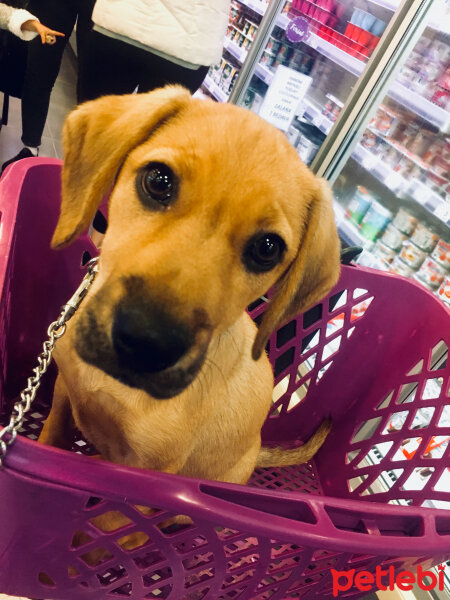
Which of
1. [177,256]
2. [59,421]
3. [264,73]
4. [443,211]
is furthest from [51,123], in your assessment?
[177,256]

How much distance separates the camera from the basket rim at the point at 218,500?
623 millimetres

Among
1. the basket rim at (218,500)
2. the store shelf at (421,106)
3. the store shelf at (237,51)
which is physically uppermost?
the store shelf at (421,106)

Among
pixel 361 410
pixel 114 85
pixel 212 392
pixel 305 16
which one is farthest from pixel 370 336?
pixel 305 16

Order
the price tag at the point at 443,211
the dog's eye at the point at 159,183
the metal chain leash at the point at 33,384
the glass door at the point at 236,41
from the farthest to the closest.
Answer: the glass door at the point at 236,41
the price tag at the point at 443,211
the dog's eye at the point at 159,183
the metal chain leash at the point at 33,384

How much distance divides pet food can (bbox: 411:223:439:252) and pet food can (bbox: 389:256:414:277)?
14 cm

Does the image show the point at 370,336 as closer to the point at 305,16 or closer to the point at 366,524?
the point at 366,524

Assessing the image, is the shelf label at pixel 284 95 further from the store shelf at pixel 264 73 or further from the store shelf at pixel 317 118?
the store shelf at pixel 264 73

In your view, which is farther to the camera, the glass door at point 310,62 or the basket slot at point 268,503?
the glass door at point 310,62

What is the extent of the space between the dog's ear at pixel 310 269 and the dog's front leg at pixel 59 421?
1.76ft

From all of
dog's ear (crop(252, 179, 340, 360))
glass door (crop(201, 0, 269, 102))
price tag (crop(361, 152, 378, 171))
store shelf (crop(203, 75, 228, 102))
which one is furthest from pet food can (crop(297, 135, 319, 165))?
dog's ear (crop(252, 179, 340, 360))

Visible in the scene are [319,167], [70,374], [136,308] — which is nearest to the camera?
[136,308]

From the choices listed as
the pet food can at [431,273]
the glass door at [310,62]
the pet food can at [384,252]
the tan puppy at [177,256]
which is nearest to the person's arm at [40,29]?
the tan puppy at [177,256]

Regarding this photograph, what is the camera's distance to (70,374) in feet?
3.60

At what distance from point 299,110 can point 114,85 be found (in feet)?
5.52
